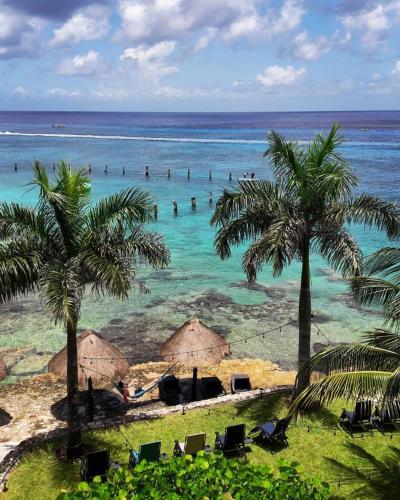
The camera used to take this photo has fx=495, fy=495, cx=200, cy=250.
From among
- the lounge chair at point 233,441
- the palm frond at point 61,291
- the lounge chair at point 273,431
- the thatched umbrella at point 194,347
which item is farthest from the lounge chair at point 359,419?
the palm frond at point 61,291

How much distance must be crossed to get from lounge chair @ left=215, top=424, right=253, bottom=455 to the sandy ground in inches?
172

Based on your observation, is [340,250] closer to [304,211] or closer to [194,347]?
[304,211]

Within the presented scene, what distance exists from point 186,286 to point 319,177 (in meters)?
16.6

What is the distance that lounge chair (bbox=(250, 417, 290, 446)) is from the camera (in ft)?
41.1

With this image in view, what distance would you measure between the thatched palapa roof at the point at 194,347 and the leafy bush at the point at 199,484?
374 inches

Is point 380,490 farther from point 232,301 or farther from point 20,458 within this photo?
point 232,301

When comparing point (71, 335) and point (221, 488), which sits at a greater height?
point (71, 335)

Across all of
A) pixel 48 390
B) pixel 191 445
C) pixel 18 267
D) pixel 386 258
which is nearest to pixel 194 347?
pixel 48 390

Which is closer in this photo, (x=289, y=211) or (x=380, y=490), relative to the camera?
(x=380, y=490)

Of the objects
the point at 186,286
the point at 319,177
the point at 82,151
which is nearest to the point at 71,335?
the point at 319,177

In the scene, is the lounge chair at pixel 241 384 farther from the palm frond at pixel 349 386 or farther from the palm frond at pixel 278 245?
the palm frond at pixel 349 386

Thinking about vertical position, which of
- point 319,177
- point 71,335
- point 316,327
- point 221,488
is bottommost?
point 316,327

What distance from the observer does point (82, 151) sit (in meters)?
104

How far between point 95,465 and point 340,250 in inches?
312
